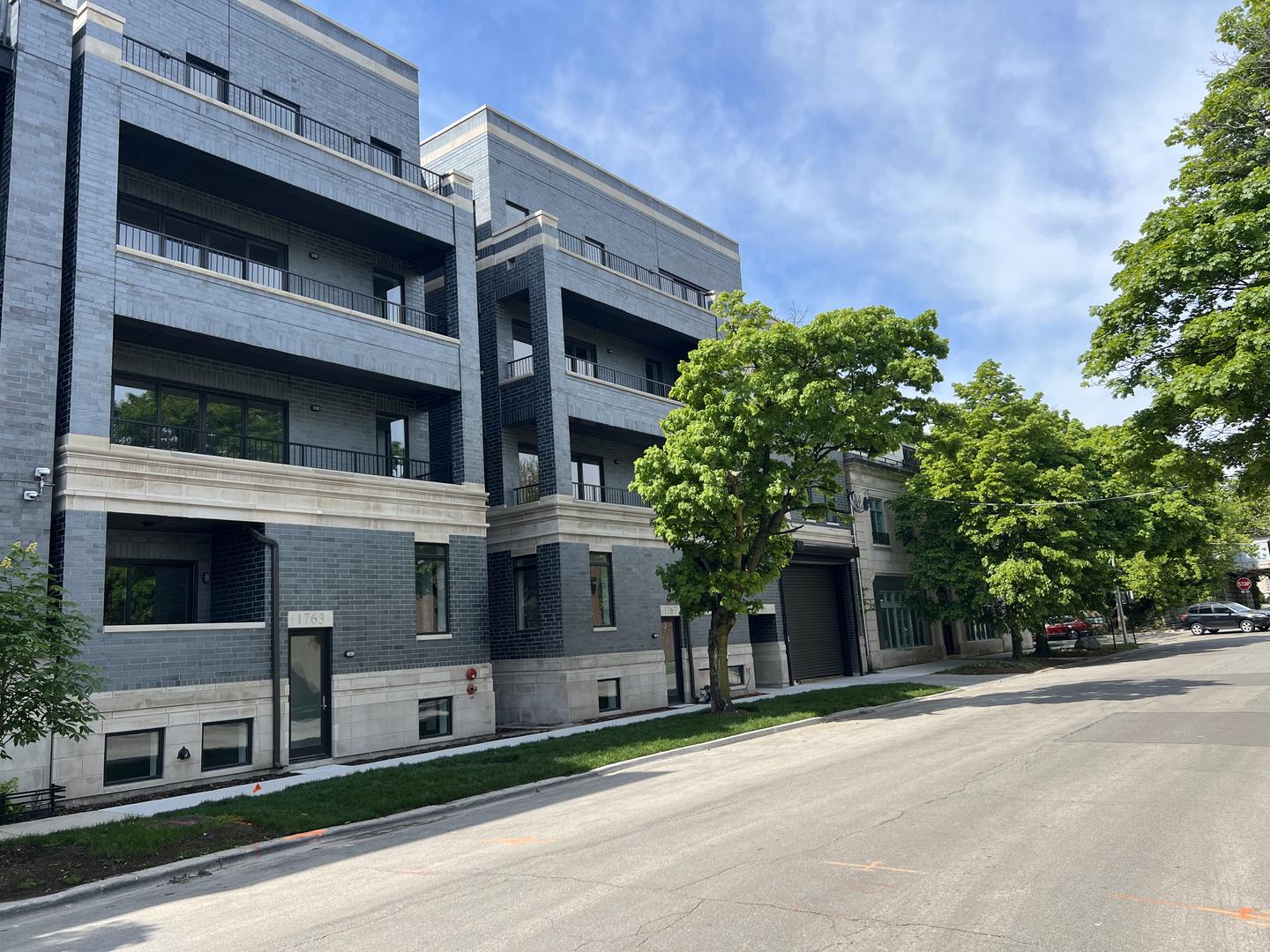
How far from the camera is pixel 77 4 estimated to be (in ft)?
60.7

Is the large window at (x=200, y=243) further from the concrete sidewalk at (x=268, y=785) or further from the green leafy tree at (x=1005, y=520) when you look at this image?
the green leafy tree at (x=1005, y=520)

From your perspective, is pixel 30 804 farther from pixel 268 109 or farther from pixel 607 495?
pixel 607 495

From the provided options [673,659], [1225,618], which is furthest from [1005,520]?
[1225,618]

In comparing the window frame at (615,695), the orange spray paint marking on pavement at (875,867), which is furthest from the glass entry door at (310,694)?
the orange spray paint marking on pavement at (875,867)

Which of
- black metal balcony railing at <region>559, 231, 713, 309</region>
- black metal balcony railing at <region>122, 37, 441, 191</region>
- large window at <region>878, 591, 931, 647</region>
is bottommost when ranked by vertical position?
large window at <region>878, 591, 931, 647</region>

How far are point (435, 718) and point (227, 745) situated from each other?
5126 millimetres

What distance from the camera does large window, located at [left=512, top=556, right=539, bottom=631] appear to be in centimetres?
2441

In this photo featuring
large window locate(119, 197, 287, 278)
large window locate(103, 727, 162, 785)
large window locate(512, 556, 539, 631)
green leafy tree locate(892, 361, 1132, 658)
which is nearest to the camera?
large window locate(103, 727, 162, 785)

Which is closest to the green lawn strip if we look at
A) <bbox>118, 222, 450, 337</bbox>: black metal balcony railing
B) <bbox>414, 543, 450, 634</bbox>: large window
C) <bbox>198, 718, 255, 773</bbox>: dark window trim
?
<bbox>198, 718, 255, 773</bbox>: dark window trim

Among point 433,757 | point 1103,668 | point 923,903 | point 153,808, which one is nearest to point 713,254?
point 1103,668

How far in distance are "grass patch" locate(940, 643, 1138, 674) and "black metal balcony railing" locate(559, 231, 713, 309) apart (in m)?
18.1

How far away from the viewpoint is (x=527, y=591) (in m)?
24.8

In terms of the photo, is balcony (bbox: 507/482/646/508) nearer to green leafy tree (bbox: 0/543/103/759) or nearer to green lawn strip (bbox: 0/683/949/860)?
green lawn strip (bbox: 0/683/949/860)

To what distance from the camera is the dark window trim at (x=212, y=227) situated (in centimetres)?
1881
